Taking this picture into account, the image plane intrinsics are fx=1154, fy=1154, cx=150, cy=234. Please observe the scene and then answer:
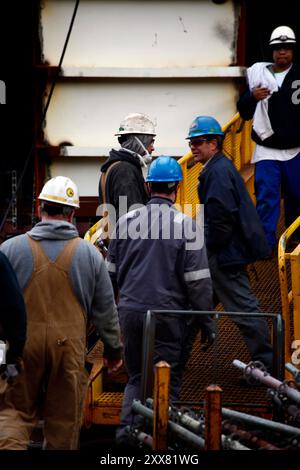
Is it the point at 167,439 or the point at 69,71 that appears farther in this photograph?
the point at 69,71

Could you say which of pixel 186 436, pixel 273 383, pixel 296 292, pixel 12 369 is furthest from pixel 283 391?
pixel 296 292

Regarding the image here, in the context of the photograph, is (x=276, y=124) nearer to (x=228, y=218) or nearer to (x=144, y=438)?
(x=228, y=218)

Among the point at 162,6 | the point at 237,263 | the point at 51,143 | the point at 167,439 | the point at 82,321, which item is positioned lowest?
the point at 167,439

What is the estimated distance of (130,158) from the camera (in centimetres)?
912

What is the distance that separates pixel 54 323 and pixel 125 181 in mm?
2205

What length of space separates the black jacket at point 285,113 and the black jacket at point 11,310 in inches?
161

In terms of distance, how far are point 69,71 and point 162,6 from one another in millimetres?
1120

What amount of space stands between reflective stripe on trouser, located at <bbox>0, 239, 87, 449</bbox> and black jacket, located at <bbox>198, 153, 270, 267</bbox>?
164 cm

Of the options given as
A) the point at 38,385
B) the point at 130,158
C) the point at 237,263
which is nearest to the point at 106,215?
the point at 130,158

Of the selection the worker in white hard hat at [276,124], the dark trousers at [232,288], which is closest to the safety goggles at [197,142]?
the dark trousers at [232,288]

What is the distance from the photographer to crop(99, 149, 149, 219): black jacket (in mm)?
9008

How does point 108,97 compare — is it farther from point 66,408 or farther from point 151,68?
point 66,408

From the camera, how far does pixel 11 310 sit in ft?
21.6

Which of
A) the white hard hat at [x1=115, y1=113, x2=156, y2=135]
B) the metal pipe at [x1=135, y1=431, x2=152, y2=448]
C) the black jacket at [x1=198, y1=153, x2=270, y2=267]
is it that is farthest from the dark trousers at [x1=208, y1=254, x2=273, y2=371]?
the metal pipe at [x1=135, y1=431, x2=152, y2=448]
